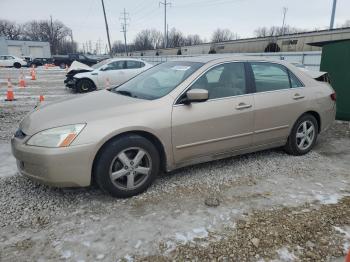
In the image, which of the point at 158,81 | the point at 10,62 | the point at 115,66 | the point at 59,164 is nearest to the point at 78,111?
the point at 59,164

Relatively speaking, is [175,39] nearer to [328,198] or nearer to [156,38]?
[156,38]

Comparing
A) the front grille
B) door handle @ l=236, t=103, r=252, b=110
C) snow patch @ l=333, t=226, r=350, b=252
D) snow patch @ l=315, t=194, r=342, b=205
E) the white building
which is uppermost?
the white building

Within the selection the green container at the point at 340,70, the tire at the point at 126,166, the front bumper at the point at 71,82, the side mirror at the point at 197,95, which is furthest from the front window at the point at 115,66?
the tire at the point at 126,166

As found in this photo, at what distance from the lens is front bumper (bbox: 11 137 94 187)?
3088 millimetres

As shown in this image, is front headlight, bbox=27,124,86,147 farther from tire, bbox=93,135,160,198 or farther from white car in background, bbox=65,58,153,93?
white car in background, bbox=65,58,153,93

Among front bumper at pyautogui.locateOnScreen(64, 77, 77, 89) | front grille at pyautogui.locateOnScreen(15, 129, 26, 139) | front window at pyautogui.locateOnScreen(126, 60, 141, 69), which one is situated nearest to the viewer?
front grille at pyautogui.locateOnScreen(15, 129, 26, 139)

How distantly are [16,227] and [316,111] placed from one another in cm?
440

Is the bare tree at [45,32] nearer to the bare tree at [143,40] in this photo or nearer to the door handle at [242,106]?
the bare tree at [143,40]

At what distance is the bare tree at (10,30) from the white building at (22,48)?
30.8 m

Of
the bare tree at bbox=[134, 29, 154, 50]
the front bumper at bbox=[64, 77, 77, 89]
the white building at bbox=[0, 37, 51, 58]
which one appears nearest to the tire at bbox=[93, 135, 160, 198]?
the front bumper at bbox=[64, 77, 77, 89]

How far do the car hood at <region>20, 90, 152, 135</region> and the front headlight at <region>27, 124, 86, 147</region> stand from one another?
6 cm

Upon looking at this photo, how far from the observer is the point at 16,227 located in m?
2.96

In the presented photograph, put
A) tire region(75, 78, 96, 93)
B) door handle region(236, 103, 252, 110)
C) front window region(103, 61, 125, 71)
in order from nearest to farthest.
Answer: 1. door handle region(236, 103, 252, 110)
2. tire region(75, 78, 96, 93)
3. front window region(103, 61, 125, 71)

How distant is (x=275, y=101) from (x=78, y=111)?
2697 mm
